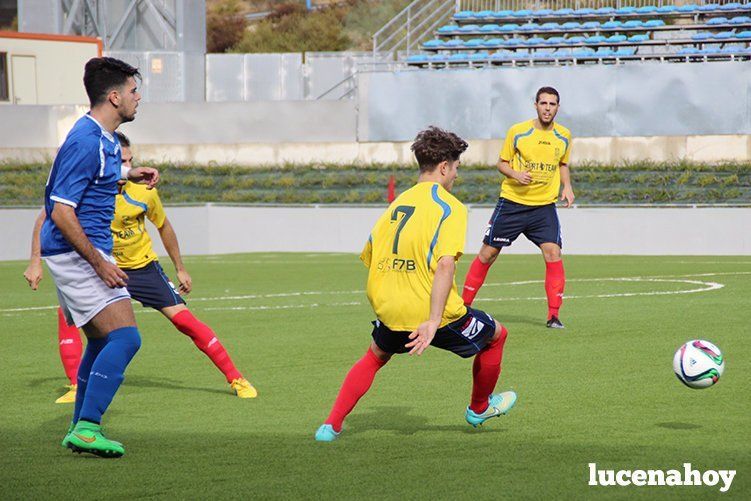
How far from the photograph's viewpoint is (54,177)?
233 inches

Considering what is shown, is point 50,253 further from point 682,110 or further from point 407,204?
point 682,110

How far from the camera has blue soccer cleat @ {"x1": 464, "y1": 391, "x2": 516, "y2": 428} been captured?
259 inches

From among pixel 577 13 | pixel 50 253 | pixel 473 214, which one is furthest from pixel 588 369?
pixel 577 13

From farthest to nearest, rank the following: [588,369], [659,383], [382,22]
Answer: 1. [382,22]
2. [588,369]
3. [659,383]

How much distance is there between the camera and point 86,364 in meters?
6.46

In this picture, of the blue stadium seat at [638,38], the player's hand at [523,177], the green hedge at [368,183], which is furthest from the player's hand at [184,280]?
the blue stadium seat at [638,38]

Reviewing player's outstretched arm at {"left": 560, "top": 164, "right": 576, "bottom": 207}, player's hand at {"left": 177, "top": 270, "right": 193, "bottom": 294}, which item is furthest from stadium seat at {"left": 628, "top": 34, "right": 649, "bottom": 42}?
player's hand at {"left": 177, "top": 270, "right": 193, "bottom": 294}

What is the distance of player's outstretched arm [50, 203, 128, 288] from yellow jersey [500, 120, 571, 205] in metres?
A: 6.20

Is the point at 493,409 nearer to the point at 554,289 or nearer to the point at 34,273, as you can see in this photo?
the point at 34,273

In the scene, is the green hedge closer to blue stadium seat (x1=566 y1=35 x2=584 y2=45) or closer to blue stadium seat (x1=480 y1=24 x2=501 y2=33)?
blue stadium seat (x1=566 y1=35 x2=584 y2=45)

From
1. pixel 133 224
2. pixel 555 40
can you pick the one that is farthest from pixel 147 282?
pixel 555 40

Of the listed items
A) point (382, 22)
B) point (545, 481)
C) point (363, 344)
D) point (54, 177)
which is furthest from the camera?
point (382, 22)

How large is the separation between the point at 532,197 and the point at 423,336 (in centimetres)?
587

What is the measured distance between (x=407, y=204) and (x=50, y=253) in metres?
1.81
